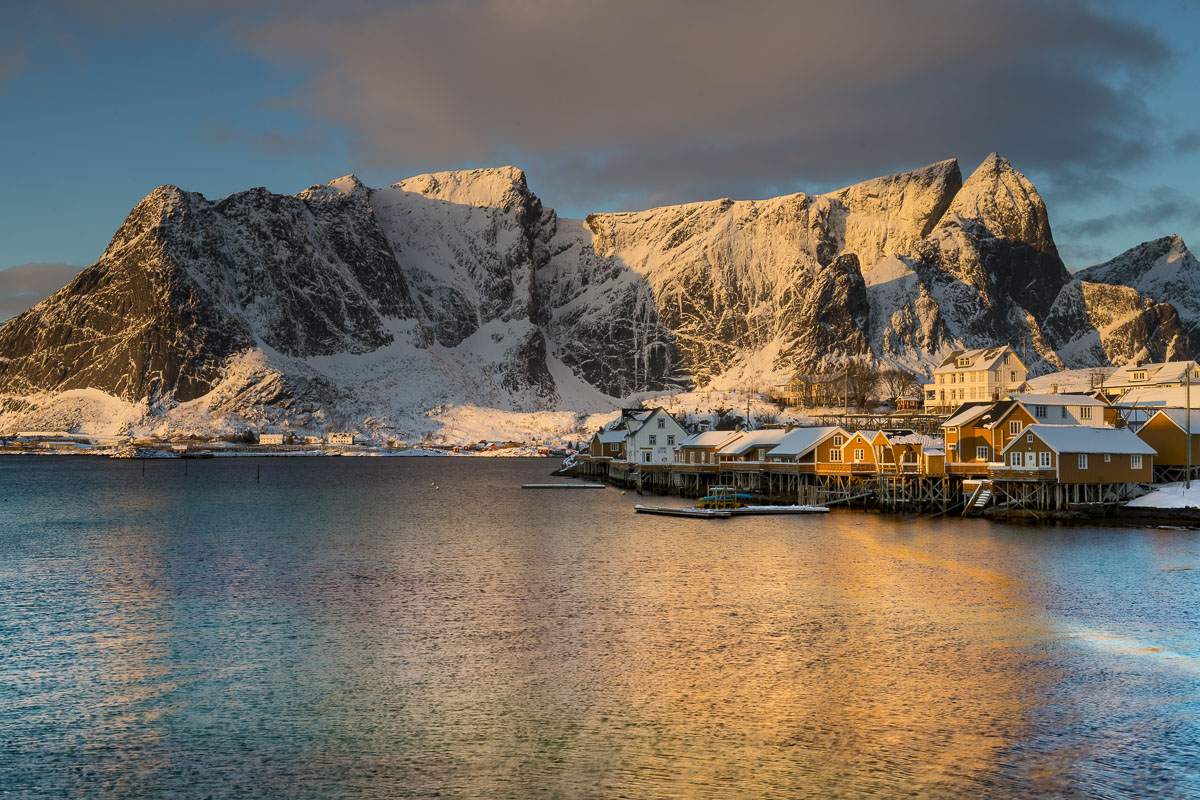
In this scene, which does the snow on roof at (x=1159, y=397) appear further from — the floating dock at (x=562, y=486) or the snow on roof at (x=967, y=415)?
the floating dock at (x=562, y=486)

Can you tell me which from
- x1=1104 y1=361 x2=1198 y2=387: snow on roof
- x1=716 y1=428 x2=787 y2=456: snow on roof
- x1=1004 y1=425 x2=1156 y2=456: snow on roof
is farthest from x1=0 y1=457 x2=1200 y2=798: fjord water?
x1=1104 y1=361 x2=1198 y2=387: snow on roof

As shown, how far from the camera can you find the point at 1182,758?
24094mm

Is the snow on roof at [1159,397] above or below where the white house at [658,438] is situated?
above

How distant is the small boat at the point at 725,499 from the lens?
3745 inches

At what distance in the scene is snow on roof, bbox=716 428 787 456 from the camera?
354 ft

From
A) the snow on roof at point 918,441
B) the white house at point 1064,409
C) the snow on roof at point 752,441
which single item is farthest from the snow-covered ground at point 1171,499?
the snow on roof at point 752,441

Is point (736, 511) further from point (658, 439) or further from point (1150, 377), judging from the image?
point (1150, 377)

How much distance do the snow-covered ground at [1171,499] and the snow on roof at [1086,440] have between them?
327 cm

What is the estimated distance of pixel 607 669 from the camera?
3306 cm

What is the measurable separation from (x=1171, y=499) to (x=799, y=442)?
3397 centimetres

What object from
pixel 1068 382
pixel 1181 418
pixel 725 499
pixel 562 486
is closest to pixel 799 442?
pixel 725 499

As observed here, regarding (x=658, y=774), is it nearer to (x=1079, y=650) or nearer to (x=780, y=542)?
(x=1079, y=650)

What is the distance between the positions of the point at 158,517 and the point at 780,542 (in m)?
56.8

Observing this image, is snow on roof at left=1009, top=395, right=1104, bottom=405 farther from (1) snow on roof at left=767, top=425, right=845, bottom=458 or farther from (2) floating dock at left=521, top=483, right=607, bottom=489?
(2) floating dock at left=521, top=483, right=607, bottom=489
